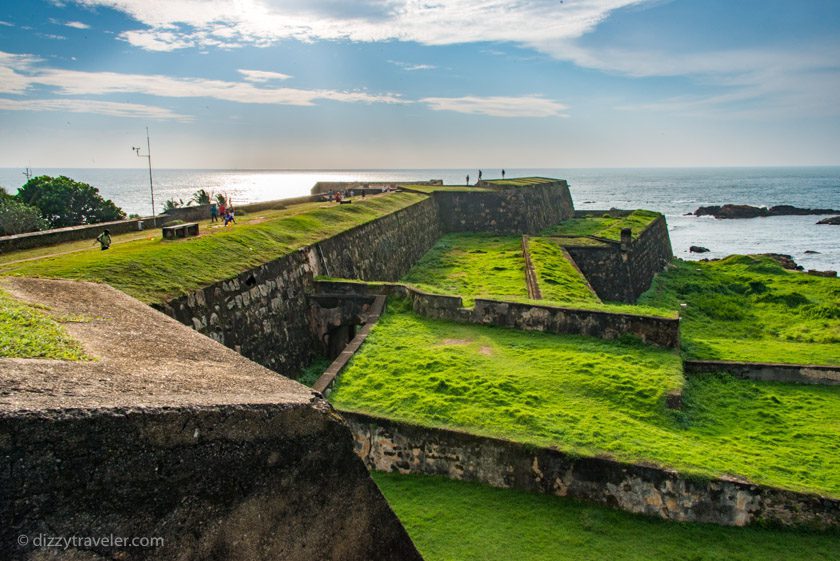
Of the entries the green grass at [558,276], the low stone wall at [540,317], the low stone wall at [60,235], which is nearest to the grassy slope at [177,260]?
the low stone wall at [60,235]

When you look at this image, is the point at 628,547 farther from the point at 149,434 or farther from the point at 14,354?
the point at 14,354

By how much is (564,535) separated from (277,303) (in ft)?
31.1

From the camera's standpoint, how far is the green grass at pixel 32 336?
4160 mm

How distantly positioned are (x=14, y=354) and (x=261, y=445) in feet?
6.29

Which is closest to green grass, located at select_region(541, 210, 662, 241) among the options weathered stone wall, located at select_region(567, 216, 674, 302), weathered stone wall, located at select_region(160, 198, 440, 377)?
weathered stone wall, located at select_region(567, 216, 674, 302)

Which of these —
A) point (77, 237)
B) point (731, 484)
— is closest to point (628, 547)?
point (731, 484)

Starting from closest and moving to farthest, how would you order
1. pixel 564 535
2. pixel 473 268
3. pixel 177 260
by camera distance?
pixel 564 535 < pixel 177 260 < pixel 473 268

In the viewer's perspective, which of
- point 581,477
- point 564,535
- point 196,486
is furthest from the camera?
point 581,477

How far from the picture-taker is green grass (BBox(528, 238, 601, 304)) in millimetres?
18156

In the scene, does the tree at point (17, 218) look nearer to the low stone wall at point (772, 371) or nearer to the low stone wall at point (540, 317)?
the low stone wall at point (540, 317)

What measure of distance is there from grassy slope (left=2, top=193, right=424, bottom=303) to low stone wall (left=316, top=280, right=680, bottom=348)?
3345mm

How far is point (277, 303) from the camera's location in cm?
1488

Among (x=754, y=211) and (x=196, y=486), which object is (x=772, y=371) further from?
(x=754, y=211)

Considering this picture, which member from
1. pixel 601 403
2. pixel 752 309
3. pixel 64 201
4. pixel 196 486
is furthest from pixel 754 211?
pixel 196 486
